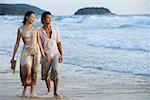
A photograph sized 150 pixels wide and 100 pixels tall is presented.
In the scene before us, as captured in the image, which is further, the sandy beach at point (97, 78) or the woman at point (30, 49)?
the sandy beach at point (97, 78)

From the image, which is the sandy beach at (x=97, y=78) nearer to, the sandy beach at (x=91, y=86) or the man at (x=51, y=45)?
the sandy beach at (x=91, y=86)

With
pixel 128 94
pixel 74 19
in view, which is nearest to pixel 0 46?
pixel 128 94

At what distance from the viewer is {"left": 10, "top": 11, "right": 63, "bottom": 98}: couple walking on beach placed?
5.81 m

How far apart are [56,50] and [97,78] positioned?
2.34 metres

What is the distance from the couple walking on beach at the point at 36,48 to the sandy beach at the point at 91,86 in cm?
36

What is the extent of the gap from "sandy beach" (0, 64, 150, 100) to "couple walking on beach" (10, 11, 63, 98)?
0.36m

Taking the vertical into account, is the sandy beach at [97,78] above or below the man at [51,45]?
below

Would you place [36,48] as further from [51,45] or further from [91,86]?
[91,86]

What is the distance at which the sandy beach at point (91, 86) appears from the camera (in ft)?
20.3

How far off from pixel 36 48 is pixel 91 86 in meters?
1.73

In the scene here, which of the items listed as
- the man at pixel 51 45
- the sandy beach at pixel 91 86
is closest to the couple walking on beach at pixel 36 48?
the man at pixel 51 45

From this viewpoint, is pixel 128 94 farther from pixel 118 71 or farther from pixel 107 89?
pixel 118 71

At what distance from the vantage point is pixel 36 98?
5883mm

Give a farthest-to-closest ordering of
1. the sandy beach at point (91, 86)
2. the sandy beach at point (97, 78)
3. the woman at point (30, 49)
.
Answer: the sandy beach at point (97, 78) < the sandy beach at point (91, 86) < the woman at point (30, 49)
